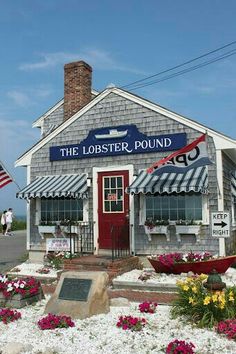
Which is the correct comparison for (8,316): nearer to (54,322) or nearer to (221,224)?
(54,322)

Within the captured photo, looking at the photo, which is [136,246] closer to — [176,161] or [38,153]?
[176,161]

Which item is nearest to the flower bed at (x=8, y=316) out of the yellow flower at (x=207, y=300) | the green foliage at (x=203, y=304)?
the green foliage at (x=203, y=304)

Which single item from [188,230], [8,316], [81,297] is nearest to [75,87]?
[188,230]

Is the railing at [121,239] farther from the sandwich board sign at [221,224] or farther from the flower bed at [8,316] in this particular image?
the flower bed at [8,316]

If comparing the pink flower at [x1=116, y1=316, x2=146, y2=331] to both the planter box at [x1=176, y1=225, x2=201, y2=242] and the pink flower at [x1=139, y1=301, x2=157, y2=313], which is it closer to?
the pink flower at [x1=139, y1=301, x2=157, y2=313]

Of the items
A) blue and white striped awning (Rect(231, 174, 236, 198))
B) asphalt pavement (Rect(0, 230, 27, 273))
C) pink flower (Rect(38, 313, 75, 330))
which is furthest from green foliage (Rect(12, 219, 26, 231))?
pink flower (Rect(38, 313, 75, 330))

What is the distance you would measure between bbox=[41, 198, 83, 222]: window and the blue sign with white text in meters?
1.42

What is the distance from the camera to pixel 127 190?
38.2ft

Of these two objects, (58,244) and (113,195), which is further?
(58,244)

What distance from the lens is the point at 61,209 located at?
13.7m

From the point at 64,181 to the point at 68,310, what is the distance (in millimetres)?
6674

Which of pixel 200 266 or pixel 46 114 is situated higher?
pixel 46 114

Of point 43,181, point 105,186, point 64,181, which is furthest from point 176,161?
point 43,181

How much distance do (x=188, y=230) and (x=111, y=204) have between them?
8.44 feet
